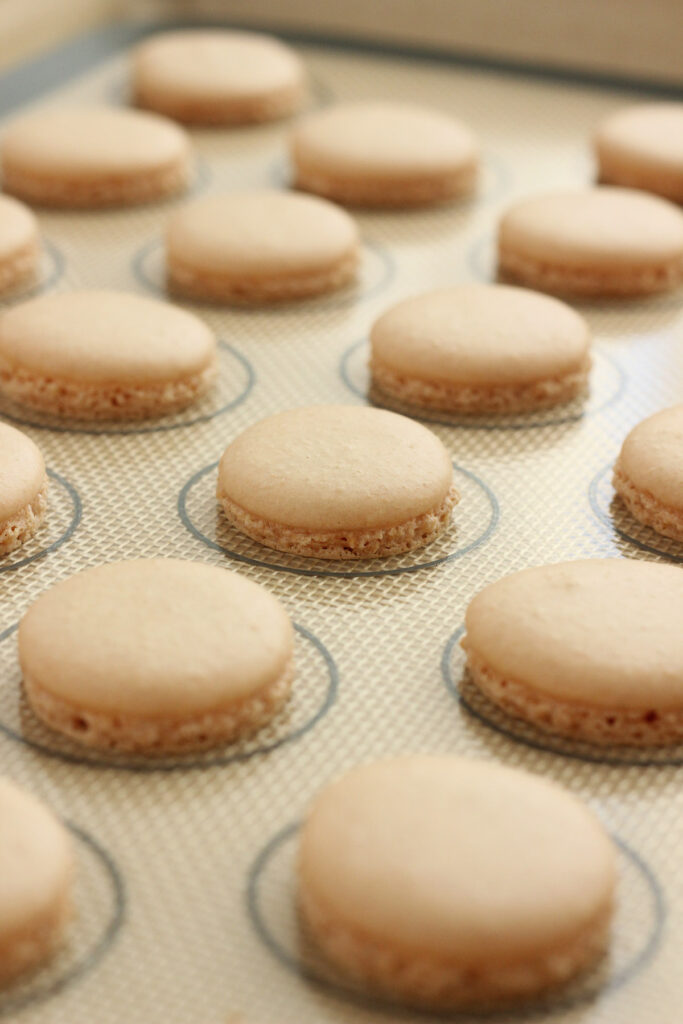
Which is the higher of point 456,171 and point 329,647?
point 456,171

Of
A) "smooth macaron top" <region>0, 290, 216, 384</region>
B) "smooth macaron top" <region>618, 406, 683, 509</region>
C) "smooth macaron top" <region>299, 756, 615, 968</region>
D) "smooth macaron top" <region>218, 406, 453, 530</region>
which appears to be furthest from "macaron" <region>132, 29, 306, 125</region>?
"smooth macaron top" <region>299, 756, 615, 968</region>

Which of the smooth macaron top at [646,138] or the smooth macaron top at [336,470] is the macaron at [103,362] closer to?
the smooth macaron top at [336,470]

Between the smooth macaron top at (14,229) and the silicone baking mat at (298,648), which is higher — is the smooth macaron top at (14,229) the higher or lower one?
the higher one

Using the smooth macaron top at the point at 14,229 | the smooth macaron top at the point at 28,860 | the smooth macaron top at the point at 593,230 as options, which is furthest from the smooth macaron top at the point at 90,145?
the smooth macaron top at the point at 28,860

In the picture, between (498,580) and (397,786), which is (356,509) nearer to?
(498,580)

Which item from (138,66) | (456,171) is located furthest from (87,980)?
(138,66)

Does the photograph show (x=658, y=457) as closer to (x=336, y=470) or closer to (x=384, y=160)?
(x=336, y=470)
